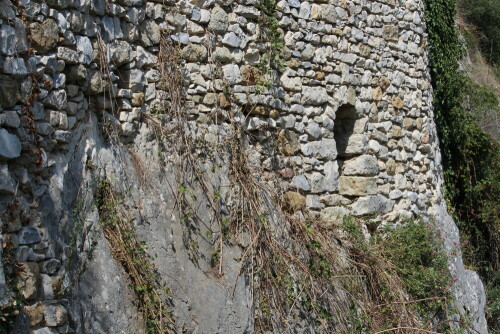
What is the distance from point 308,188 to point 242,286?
4.53ft

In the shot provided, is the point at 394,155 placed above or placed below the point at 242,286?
above

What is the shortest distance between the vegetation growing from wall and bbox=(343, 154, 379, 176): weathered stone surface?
1907 mm

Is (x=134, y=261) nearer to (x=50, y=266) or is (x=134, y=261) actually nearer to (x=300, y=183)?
(x=50, y=266)

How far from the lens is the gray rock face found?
12.4ft

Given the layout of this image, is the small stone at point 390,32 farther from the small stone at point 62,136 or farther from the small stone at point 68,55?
the small stone at point 62,136

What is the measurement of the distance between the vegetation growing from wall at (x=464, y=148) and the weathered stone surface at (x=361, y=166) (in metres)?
1.91

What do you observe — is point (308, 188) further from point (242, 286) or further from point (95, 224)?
point (95, 224)

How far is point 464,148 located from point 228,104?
456 centimetres

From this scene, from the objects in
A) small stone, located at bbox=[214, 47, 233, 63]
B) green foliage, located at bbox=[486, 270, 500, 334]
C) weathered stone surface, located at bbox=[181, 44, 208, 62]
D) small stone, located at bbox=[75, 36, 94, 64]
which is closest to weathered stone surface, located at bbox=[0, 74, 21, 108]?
small stone, located at bbox=[75, 36, 94, 64]

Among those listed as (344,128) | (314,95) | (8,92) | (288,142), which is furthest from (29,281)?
(344,128)

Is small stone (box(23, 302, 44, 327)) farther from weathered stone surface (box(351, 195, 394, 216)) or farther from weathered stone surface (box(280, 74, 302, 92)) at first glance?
weathered stone surface (box(351, 195, 394, 216))

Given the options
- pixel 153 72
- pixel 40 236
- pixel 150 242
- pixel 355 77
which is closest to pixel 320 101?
pixel 355 77

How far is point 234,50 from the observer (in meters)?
5.80

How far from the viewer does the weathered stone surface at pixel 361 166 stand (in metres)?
7.11
